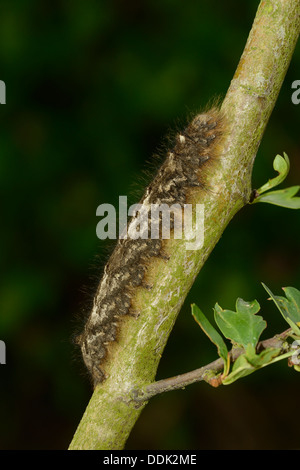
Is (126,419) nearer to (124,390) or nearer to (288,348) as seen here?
(124,390)

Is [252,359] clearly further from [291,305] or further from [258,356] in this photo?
[291,305]

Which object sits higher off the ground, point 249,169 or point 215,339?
point 249,169

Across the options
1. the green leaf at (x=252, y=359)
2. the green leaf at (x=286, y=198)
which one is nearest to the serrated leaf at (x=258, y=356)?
the green leaf at (x=252, y=359)

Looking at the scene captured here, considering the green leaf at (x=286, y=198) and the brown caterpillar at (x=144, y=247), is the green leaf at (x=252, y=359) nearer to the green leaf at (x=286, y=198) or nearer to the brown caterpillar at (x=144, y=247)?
the green leaf at (x=286, y=198)

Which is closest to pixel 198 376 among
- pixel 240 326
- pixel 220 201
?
pixel 240 326

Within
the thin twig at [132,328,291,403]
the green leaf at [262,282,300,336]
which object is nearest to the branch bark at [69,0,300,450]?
the thin twig at [132,328,291,403]

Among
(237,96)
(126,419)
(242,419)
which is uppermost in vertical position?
(237,96)

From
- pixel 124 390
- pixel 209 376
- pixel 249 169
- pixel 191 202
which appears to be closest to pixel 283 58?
pixel 249 169
